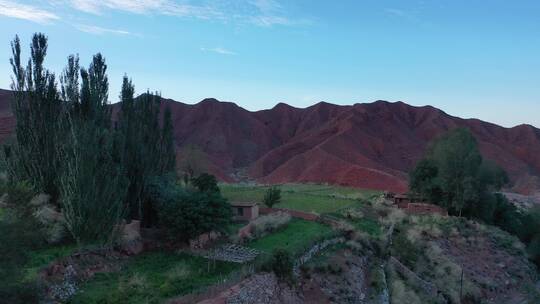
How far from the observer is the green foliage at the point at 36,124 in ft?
64.1

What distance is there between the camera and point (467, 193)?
33281 mm

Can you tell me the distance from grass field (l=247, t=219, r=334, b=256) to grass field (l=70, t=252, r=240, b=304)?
106 inches

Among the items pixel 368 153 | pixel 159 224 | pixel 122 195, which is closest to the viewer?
pixel 122 195

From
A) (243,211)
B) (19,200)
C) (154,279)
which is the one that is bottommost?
(154,279)

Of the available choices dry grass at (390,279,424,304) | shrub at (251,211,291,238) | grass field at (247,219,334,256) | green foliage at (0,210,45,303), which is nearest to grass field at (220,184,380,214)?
grass field at (247,219,334,256)

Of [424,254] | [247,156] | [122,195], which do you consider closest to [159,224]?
[122,195]

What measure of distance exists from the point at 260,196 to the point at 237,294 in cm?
2067

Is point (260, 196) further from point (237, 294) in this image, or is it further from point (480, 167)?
point (237, 294)

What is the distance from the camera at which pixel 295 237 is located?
2166 cm

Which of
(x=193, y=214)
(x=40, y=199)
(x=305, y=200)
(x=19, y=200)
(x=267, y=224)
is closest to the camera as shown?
(x=19, y=200)

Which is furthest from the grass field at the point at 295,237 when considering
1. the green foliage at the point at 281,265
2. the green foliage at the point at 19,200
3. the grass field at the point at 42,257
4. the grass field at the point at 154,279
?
the green foliage at the point at 19,200

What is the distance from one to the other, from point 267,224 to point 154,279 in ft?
25.7

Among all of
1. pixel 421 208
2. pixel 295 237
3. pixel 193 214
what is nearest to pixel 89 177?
pixel 193 214

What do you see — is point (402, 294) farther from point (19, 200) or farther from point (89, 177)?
point (19, 200)
